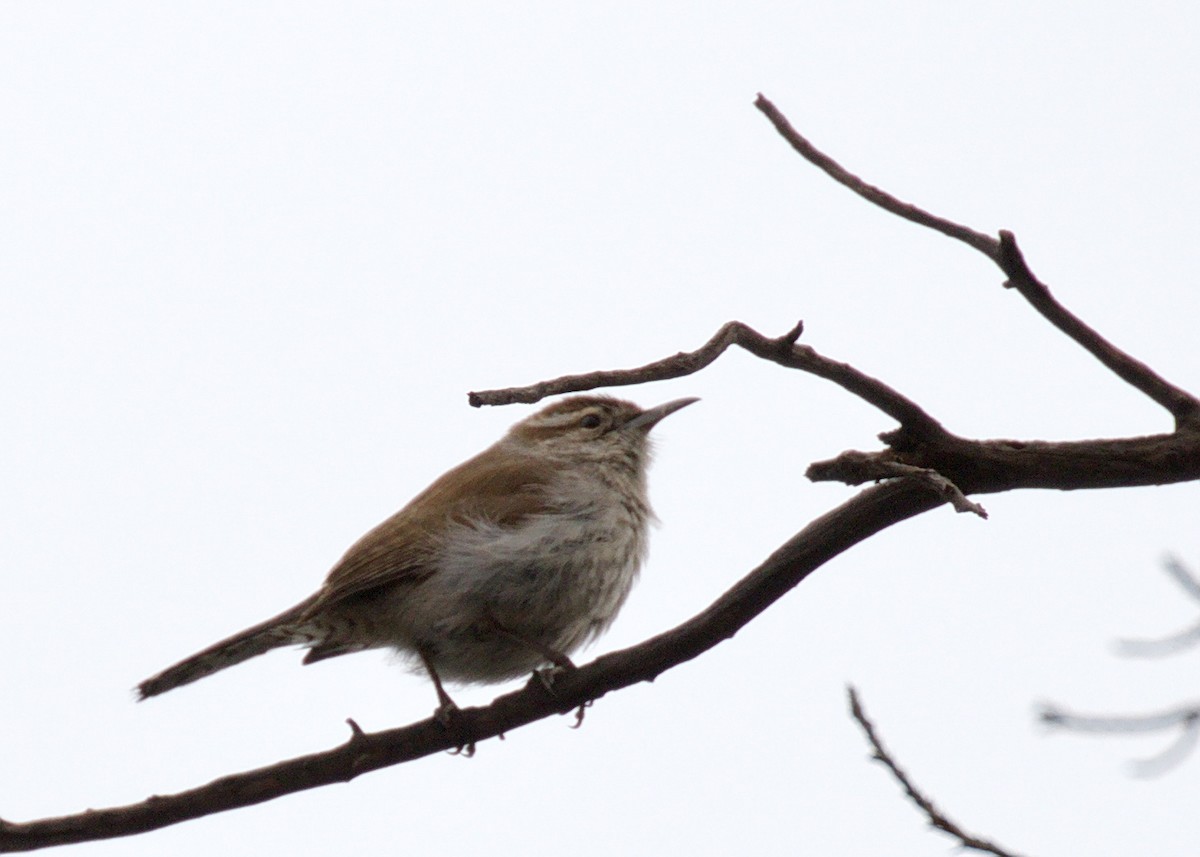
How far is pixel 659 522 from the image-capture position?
22.8 feet

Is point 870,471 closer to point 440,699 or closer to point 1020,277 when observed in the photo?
point 1020,277

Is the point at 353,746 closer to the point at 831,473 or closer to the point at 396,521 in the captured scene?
the point at 831,473

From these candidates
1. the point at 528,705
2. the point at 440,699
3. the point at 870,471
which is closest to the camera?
the point at 870,471

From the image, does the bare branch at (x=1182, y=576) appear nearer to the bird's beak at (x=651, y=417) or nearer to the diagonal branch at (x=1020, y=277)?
the diagonal branch at (x=1020, y=277)

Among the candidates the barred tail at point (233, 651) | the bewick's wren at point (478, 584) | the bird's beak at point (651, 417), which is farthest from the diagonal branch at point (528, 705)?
the bird's beak at point (651, 417)

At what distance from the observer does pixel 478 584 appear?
5984mm

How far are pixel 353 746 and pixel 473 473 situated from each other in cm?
268

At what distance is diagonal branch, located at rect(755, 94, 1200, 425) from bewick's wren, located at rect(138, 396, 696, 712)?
8.89 ft

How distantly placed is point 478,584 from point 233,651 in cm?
131

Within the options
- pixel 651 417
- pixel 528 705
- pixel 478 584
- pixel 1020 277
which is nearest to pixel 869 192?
pixel 1020 277

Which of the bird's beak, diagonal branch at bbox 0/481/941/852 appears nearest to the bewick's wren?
the bird's beak

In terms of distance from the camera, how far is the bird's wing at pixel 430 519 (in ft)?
20.1

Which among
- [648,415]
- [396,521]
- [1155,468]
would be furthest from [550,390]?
[648,415]

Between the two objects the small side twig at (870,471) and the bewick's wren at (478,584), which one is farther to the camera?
the bewick's wren at (478,584)
